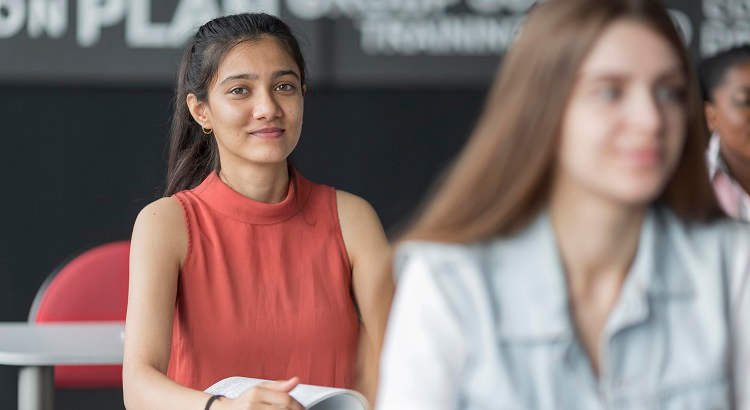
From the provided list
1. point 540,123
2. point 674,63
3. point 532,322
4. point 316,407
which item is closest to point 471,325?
point 532,322

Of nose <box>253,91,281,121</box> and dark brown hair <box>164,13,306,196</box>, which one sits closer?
nose <box>253,91,281,121</box>

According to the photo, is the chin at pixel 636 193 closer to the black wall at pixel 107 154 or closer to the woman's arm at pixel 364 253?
the woman's arm at pixel 364 253

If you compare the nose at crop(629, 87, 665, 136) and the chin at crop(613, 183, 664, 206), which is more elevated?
the nose at crop(629, 87, 665, 136)

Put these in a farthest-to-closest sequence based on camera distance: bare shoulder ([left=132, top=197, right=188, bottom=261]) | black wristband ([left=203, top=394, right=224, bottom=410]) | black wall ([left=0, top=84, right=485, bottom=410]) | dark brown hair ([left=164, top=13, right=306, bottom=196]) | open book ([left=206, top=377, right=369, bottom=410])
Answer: black wall ([left=0, top=84, right=485, bottom=410]) → dark brown hair ([left=164, top=13, right=306, bottom=196]) → bare shoulder ([left=132, top=197, right=188, bottom=261]) → black wristband ([left=203, top=394, right=224, bottom=410]) → open book ([left=206, top=377, right=369, bottom=410])

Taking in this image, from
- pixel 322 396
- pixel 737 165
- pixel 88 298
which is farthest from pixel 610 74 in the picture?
pixel 88 298

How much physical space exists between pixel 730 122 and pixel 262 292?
1432mm

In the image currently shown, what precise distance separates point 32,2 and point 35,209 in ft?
2.43

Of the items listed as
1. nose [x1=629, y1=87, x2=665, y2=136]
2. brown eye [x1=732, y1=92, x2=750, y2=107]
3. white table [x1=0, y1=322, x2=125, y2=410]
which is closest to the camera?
nose [x1=629, y1=87, x2=665, y2=136]

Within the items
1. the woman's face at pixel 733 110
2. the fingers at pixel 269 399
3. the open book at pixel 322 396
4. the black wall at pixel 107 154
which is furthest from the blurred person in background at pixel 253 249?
the black wall at pixel 107 154

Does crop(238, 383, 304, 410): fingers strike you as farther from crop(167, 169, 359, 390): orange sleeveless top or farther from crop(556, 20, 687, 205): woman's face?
crop(556, 20, 687, 205): woman's face

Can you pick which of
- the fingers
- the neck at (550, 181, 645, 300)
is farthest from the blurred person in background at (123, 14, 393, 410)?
the neck at (550, 181, 645, 300)

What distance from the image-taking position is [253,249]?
2.06 m

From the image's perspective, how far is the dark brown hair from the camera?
2.14 m

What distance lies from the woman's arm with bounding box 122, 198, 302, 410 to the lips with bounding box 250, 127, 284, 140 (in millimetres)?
197
